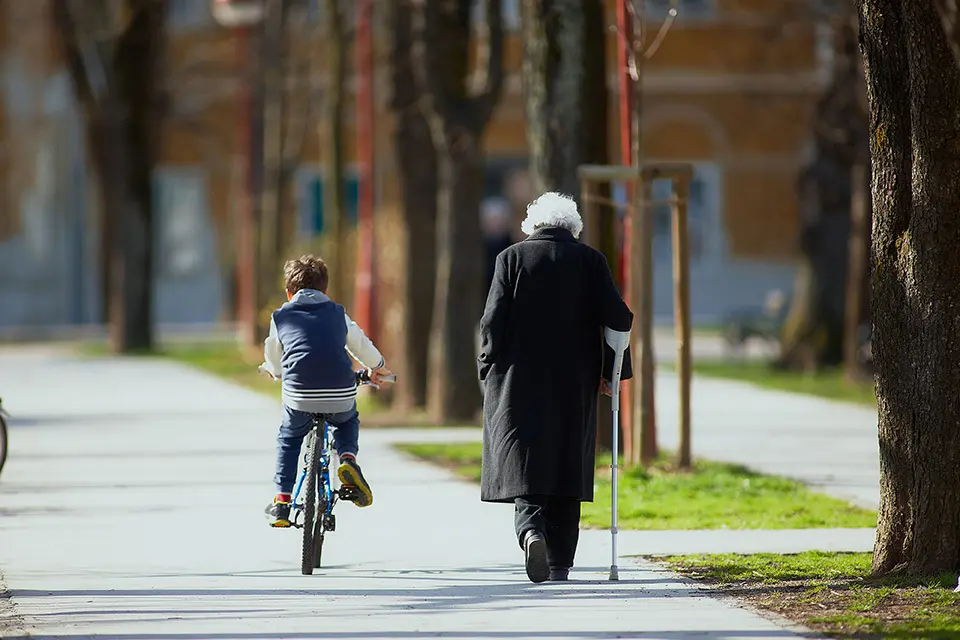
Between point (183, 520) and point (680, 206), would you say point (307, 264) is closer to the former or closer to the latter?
point (183, 520)

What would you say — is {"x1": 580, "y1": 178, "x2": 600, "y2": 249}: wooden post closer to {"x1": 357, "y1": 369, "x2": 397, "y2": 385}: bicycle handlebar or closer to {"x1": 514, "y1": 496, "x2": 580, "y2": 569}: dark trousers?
{"x1": 357, "y1": 369, "x2": 397, "y2": 385}: bicycle handlebar

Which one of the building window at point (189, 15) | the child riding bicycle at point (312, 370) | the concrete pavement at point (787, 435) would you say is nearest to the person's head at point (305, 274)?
the child riding bicycle at point (312, 370)

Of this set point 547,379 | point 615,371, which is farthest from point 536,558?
point 615,371

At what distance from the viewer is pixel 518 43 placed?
4216cm

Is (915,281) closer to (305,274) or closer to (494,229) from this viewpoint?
(305,274)

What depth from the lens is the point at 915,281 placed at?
373 inches

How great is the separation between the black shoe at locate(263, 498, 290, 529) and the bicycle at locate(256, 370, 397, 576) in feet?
0.13

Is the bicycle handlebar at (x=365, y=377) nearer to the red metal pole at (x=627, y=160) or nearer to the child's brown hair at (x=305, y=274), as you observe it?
the child's brown hair at (x=305, y=274)

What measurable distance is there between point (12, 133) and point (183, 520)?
3121cm

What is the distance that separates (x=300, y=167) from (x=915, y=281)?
1320 inches

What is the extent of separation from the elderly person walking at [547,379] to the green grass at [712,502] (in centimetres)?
219

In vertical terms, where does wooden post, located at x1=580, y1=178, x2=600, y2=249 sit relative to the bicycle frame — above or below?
above

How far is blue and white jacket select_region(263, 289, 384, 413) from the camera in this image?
33.4 ft

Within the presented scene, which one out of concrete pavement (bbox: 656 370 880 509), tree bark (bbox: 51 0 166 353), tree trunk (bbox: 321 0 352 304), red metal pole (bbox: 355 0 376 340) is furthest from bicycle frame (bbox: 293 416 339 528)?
tree bark (bbox: 51 0 166 353)
